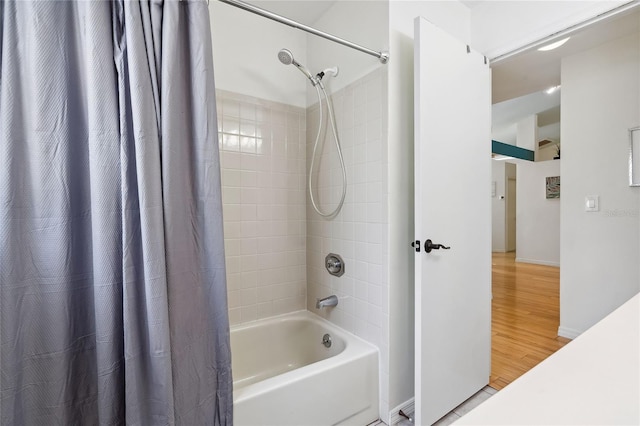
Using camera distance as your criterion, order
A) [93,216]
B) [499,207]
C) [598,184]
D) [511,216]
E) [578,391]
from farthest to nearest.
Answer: [511,216] → [499,207] → [598,184] → [93,216] → [578,391]

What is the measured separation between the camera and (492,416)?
357mm

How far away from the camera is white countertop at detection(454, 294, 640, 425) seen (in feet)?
1.16

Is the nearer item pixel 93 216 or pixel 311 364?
pixel 93 216

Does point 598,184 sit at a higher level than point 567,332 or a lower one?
higher

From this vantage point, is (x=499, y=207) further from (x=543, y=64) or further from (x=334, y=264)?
(x=334, y=264)

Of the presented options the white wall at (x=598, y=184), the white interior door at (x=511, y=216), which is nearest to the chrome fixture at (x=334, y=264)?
the white wall at (x=598, y=184)

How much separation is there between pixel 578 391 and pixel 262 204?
1.78 meters

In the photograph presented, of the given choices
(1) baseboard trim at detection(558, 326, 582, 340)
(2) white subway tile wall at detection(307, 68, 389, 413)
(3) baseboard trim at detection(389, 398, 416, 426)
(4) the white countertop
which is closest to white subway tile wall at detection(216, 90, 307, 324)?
(2) white subway tile wall at detection(307, 68, 389, 413)

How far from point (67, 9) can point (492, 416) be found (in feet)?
4.78

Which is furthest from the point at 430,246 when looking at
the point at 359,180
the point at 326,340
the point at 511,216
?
the point at 511,216

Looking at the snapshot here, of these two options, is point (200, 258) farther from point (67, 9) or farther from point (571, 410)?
point (571, 410)

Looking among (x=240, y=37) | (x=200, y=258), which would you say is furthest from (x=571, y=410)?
(x=240, y=37)

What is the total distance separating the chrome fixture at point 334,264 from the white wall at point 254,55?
109cm

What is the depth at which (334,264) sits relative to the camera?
191 centimetres
